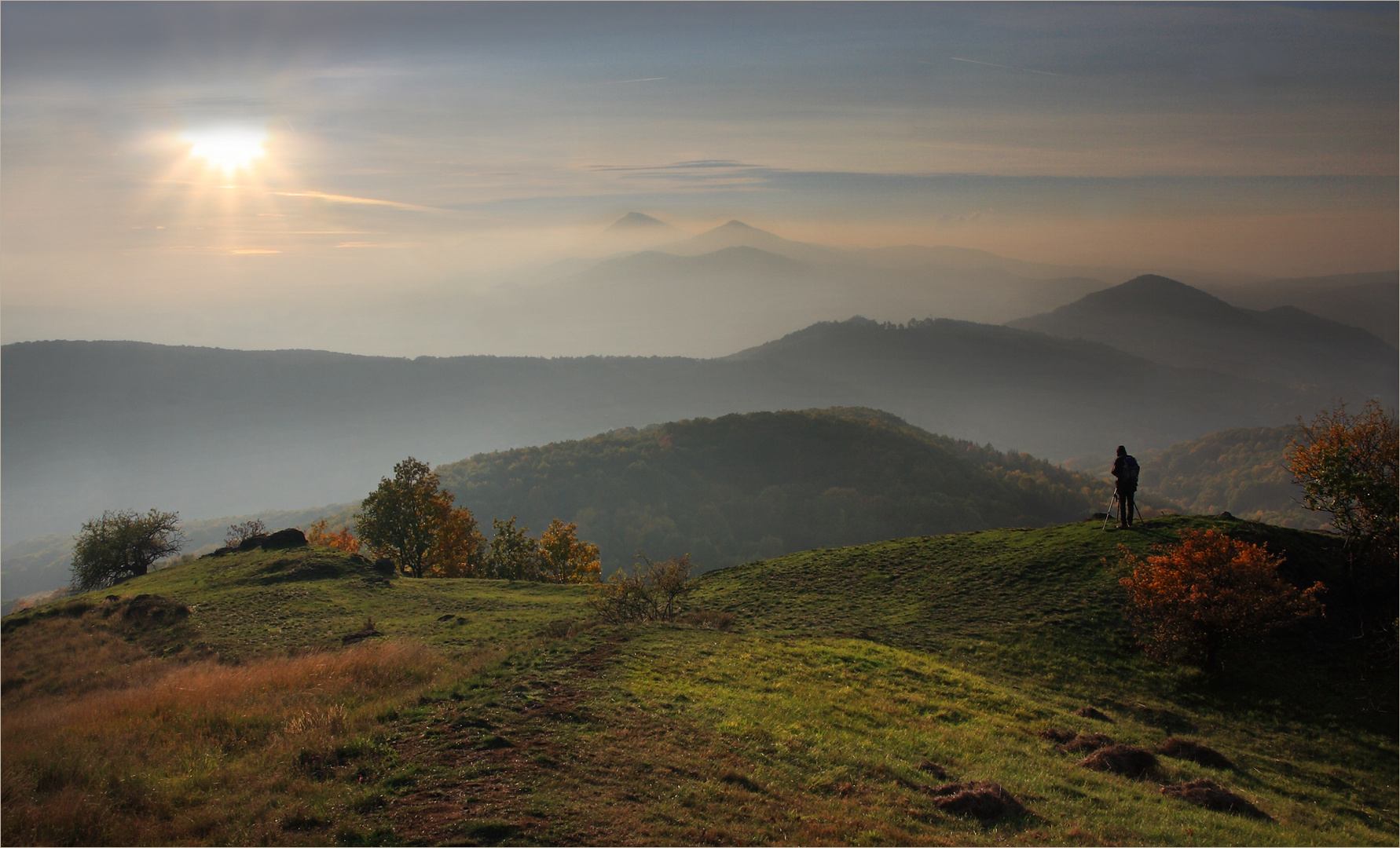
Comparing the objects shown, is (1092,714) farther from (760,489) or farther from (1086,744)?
(760,489)

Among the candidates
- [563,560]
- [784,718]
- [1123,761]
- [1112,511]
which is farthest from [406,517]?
[1123,761]

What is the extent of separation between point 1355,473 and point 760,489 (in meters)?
152

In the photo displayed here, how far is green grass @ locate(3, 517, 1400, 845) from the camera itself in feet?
30.3

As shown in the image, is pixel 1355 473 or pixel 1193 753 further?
pixel 1355 473

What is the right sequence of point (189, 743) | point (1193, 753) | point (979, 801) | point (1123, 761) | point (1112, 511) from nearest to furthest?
point (979, 801), point (189, 743), point (1123, 761), point (1193, 753), point (1112, 511)

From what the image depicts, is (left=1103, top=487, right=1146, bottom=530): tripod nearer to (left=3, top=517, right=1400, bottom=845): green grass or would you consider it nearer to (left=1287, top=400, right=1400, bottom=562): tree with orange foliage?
(left=3, top=517, right=1400, bottom=845): green grass

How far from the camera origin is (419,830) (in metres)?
8.37

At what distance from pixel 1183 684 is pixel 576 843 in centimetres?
2073

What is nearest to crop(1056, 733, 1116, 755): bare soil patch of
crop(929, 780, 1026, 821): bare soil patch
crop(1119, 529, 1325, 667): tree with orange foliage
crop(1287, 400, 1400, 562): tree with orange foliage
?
crop(929, 780, 1026, 821): bare soil patch

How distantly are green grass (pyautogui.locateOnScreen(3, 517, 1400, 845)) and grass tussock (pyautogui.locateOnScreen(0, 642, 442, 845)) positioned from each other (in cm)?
6

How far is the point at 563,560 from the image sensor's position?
210ft

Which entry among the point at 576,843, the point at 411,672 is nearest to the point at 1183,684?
the point at 576,843

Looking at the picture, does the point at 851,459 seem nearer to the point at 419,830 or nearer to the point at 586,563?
the point at 586,563

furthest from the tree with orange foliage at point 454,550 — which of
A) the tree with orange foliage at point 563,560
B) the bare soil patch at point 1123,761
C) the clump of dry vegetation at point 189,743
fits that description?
the bare soil patch at point 1123,761
